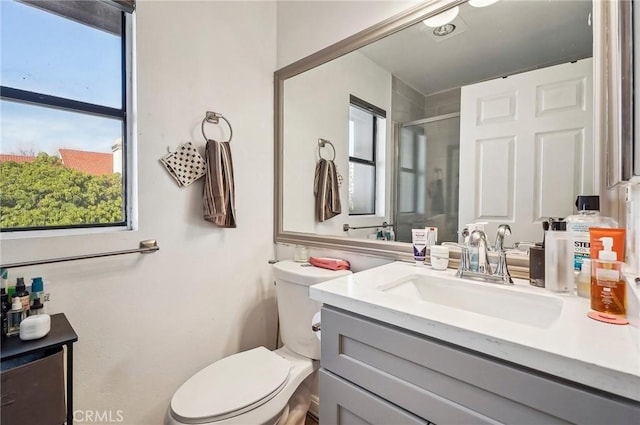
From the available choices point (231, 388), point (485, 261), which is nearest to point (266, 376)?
point (231, 388)

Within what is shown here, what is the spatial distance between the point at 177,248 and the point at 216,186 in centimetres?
35

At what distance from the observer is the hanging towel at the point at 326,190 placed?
5.41 feet

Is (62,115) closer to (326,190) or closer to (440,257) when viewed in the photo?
(326,190)

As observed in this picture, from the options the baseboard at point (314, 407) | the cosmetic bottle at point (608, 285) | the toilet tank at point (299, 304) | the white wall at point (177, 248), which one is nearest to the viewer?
the cosmetic bottle at point (608, 285)

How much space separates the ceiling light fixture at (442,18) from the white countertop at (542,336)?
1.06m

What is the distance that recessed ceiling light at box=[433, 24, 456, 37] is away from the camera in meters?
1.16

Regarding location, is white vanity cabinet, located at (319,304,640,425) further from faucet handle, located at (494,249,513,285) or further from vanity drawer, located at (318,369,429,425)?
faucet handle, located at (494,249,513,285)

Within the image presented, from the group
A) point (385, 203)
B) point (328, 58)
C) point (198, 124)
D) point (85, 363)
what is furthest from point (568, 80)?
point (85, 363)

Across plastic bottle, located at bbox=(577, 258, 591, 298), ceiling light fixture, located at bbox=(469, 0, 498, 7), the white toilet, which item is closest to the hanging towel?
the white toilet

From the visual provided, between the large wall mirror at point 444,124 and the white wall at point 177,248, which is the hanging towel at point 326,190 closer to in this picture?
the large wall mirror at point 444,124

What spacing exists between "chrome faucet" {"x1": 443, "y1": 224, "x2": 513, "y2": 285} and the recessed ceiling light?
0.82m

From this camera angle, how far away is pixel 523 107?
3.28 feet

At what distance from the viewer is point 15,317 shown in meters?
0.87

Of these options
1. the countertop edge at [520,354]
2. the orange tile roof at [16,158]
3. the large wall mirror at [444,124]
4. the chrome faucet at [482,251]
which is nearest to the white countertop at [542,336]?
the countertop edge at [520,354]
